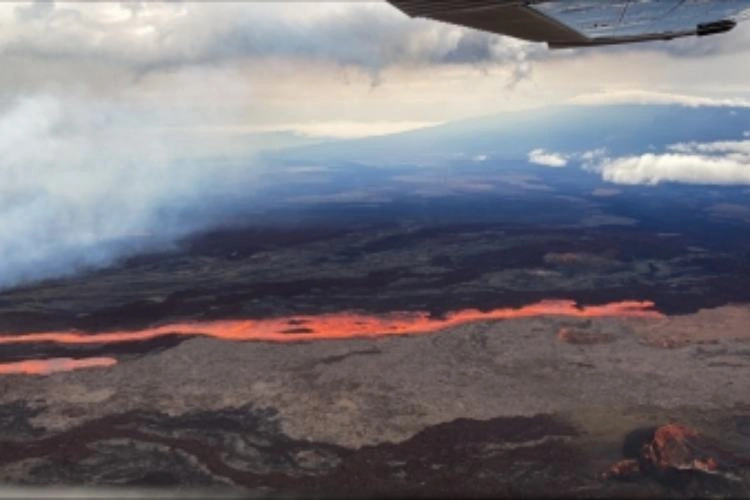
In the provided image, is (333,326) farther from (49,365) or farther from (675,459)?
(675,459)

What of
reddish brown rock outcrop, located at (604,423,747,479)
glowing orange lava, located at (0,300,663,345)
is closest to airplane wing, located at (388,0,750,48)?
reddish brown rock outcrop, located at (604,423,747,479)

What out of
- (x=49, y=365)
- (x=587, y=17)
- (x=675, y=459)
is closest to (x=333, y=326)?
(x=49, y=365)

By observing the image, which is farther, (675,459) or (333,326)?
(333,326)

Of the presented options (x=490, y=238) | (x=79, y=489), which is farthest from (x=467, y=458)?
(x=490, y=238)

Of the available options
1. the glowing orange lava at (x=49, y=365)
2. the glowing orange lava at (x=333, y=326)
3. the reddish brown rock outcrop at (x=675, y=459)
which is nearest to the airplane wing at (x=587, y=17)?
→ the reddish brown rock outcrop at (x=675, y=459)

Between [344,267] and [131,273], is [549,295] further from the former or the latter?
[131,273]

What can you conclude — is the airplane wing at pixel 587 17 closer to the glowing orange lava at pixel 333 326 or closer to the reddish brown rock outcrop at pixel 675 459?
the reddish brown rock outcrop at pixel 675 459

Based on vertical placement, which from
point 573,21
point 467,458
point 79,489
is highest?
point 573,21
